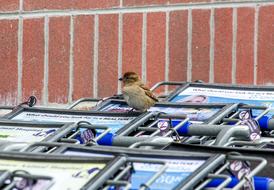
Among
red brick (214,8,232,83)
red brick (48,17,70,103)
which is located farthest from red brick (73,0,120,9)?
red brick (214,8,232,83)

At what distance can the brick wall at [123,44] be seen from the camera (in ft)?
20.0

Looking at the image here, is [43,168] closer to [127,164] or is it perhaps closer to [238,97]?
[127,164]

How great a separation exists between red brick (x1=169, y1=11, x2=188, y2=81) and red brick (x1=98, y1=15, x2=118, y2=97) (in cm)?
38

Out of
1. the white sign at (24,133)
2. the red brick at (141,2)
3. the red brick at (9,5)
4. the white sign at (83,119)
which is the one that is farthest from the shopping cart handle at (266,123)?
the red brick at (9,5)

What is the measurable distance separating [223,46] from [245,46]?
132mm

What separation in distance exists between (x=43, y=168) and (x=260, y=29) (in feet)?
10.9

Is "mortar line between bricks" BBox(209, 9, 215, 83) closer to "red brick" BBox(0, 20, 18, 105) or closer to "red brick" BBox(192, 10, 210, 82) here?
"red brick" BBox(192, 10, 210, 82)

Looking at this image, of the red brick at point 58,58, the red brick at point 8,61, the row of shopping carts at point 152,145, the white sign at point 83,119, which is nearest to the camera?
the row of shopping carts at point 152,145

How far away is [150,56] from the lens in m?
6.37

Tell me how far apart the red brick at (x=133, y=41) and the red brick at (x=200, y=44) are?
0.36 m

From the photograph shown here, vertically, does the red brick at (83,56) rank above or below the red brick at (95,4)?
below

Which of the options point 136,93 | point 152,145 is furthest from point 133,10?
point 152,145

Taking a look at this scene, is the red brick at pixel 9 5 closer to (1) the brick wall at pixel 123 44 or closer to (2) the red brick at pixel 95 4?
(1) the brick wall at pixel 123 44

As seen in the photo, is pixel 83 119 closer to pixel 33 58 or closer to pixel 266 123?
pixel 266 123
